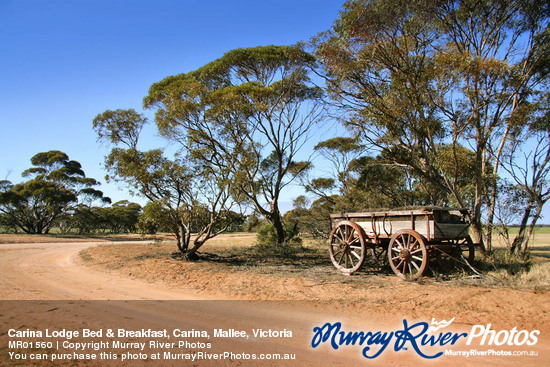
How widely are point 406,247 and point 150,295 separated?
6.78 meters

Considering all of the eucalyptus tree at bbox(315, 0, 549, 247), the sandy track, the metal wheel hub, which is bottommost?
the sandy track

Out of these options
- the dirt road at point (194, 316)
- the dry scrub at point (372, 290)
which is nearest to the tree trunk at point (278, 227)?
the dry scrub at point (372, 290)

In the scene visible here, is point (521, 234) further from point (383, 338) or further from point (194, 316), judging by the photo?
point (194, 316)

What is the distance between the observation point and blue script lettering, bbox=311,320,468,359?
4852 millimetres

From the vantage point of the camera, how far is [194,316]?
6281 mm

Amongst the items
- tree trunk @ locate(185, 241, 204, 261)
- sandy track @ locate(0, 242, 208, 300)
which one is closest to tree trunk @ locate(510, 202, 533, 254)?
sandy track @ locate(0, 242, 208, 300)

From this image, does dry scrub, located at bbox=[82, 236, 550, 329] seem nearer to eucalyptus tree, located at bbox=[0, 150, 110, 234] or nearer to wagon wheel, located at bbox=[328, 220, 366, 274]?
wagon wheel, located at bbox=[328, 220, 366, 274]

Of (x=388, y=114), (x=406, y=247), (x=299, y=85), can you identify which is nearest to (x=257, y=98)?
(x=299, y=85)

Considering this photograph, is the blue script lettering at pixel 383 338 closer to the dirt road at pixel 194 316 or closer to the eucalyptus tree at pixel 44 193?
the dirt road at pixel 194 316

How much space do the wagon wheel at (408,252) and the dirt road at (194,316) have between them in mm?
2428

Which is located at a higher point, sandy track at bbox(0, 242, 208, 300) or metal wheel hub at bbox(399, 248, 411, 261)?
metal wheel hub at bbox(399, 248, 411, 261)

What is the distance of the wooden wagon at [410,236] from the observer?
8.39 meters

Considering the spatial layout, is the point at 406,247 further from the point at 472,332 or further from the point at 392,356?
the point at 392,356

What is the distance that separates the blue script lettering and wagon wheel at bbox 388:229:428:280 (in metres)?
2.87
